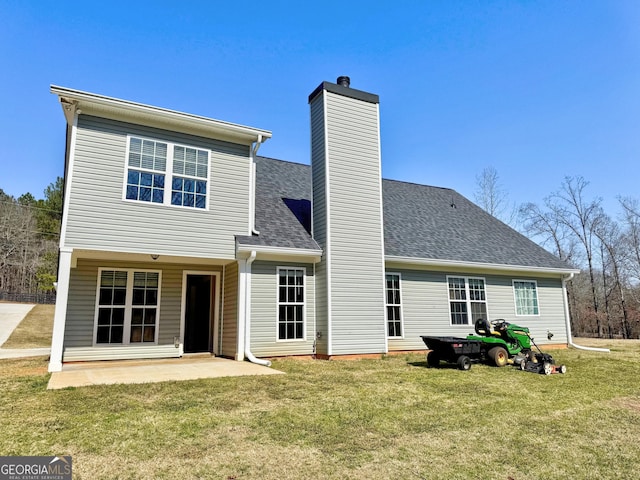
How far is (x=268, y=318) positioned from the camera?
1007 cm

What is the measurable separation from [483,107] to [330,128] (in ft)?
19.0

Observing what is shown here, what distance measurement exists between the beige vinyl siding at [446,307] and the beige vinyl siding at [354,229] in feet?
4.92

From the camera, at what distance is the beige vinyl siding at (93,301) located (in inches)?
389

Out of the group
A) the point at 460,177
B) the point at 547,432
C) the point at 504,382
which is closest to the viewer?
the point at 547,432

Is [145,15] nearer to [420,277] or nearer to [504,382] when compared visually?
[420,277]

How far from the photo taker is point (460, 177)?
90.6 ft

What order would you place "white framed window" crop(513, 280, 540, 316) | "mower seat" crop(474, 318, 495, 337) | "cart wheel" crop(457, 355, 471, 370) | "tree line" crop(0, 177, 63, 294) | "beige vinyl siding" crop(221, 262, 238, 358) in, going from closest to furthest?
"cart wheel" crop(457, 355, 471, 370)
"mower seat" crop(474, 318, 495, 337)
"beige vinyl siding" crop(221, 262, 238, 358)
"white framed window" crop(513, 280, 540, 316)
"tree line" crop(0, 177, 63, 294)

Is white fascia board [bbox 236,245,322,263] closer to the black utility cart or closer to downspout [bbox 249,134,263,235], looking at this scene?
downspout [bbox 249,134,263,235]

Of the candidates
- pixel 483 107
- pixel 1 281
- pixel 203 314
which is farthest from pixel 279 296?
pixel 1 281

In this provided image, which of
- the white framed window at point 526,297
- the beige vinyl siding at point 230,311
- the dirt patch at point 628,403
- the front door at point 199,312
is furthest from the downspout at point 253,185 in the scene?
the white framed window at point 526,297

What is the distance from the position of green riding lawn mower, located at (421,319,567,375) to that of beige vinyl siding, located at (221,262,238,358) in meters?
4.68

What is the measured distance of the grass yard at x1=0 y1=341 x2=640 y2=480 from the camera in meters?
3.41

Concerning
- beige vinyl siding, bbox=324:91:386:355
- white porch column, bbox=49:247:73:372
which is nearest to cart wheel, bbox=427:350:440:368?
beige vinyl siding, bbox=324:91:386:355

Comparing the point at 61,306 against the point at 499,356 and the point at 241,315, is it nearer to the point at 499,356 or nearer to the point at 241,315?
the point at 241,315
